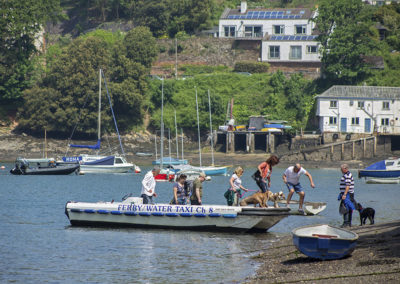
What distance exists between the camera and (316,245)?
22.2 m

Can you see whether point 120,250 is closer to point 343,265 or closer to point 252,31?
point 343,265

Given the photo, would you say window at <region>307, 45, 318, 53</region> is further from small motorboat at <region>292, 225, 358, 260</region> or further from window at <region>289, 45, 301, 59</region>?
small motorboat at <region>292, 225, 358, 260</region>

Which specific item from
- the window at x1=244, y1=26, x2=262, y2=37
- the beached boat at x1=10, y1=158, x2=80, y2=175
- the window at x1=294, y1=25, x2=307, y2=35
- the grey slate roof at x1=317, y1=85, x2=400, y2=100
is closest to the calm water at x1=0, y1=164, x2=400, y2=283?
the beached boat at x1=10, y1=158, x2=80, y2=175

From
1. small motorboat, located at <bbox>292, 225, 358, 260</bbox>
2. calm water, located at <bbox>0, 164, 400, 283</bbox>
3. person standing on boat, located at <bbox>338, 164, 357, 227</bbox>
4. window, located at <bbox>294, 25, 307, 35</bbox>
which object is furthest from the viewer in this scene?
window, located at <bbox>294, 25, 307, 35</bbox>

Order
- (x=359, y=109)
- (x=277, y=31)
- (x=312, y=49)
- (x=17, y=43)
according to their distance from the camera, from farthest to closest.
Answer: (x=277, y=31) → (x=312, y=49) → (x=17, y=43) → (x=359, y=109)

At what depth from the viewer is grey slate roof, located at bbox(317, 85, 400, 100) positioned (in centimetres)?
9169

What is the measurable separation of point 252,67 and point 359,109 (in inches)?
779

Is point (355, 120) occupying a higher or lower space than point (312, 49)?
lower

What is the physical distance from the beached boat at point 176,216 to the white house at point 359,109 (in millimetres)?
64136

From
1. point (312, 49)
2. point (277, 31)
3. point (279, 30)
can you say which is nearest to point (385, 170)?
point (312, 49)

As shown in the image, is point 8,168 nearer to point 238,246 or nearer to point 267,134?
point 267,134

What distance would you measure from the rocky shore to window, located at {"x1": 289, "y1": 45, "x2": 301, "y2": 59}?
81.4 metres

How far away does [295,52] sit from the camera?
106750 millimetres

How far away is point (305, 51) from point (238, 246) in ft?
266
